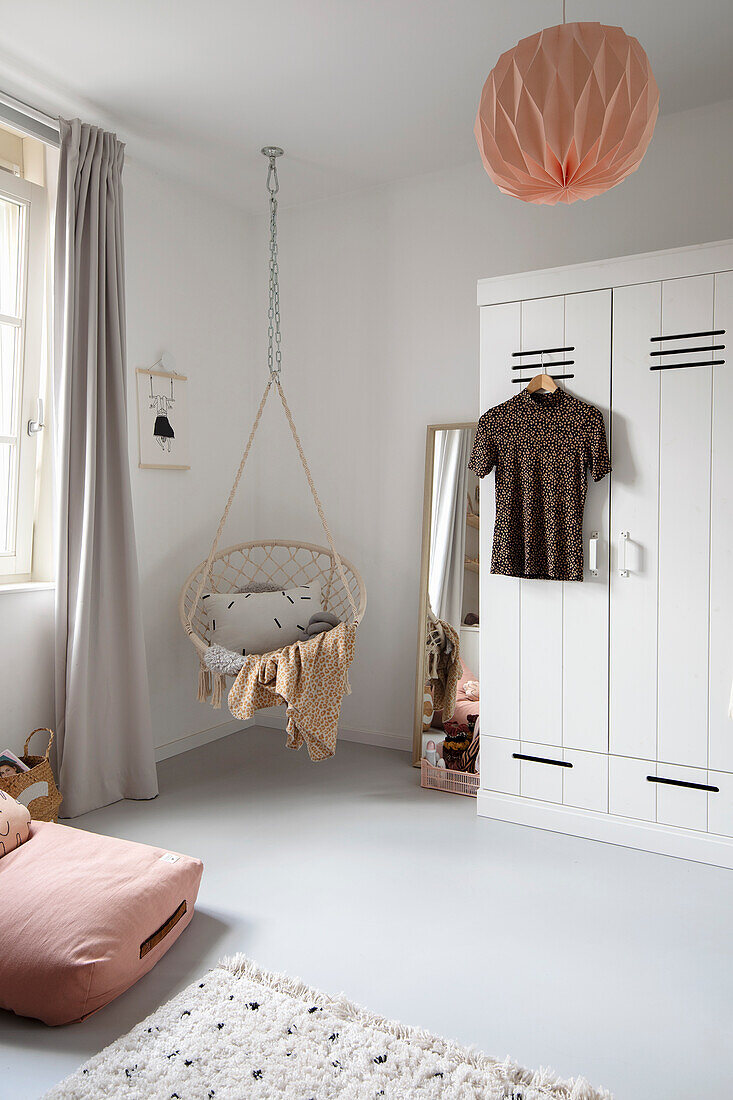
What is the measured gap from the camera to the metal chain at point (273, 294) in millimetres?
3713

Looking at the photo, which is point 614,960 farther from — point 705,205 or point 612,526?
point 705,205

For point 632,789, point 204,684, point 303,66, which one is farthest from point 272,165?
point 632,789

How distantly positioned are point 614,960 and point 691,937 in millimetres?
265

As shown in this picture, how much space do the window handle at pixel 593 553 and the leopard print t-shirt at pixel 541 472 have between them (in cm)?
4

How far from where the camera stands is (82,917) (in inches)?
74.7

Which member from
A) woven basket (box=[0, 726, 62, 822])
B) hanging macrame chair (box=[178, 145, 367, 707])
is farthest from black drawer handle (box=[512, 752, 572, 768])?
woven basket (box=[0, 726, 62, 822])

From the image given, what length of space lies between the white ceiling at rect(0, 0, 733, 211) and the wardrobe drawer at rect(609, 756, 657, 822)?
2.46 metres

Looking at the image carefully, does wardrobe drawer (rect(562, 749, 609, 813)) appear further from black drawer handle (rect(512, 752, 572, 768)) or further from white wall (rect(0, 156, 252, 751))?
white wall (rect(0, 156, 252, 751))

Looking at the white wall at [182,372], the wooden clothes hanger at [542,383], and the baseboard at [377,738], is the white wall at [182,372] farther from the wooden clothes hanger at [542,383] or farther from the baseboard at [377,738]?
the wooden clothes hanger at [542,383]

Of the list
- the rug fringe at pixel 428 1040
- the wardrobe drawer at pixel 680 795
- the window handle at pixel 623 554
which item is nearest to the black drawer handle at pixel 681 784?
the wardrobe drawer at pixel 680 795

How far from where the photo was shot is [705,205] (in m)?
3.14

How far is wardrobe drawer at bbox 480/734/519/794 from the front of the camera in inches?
117

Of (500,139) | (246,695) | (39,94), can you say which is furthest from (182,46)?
(246,695)

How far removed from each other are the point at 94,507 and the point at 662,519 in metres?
2.09
